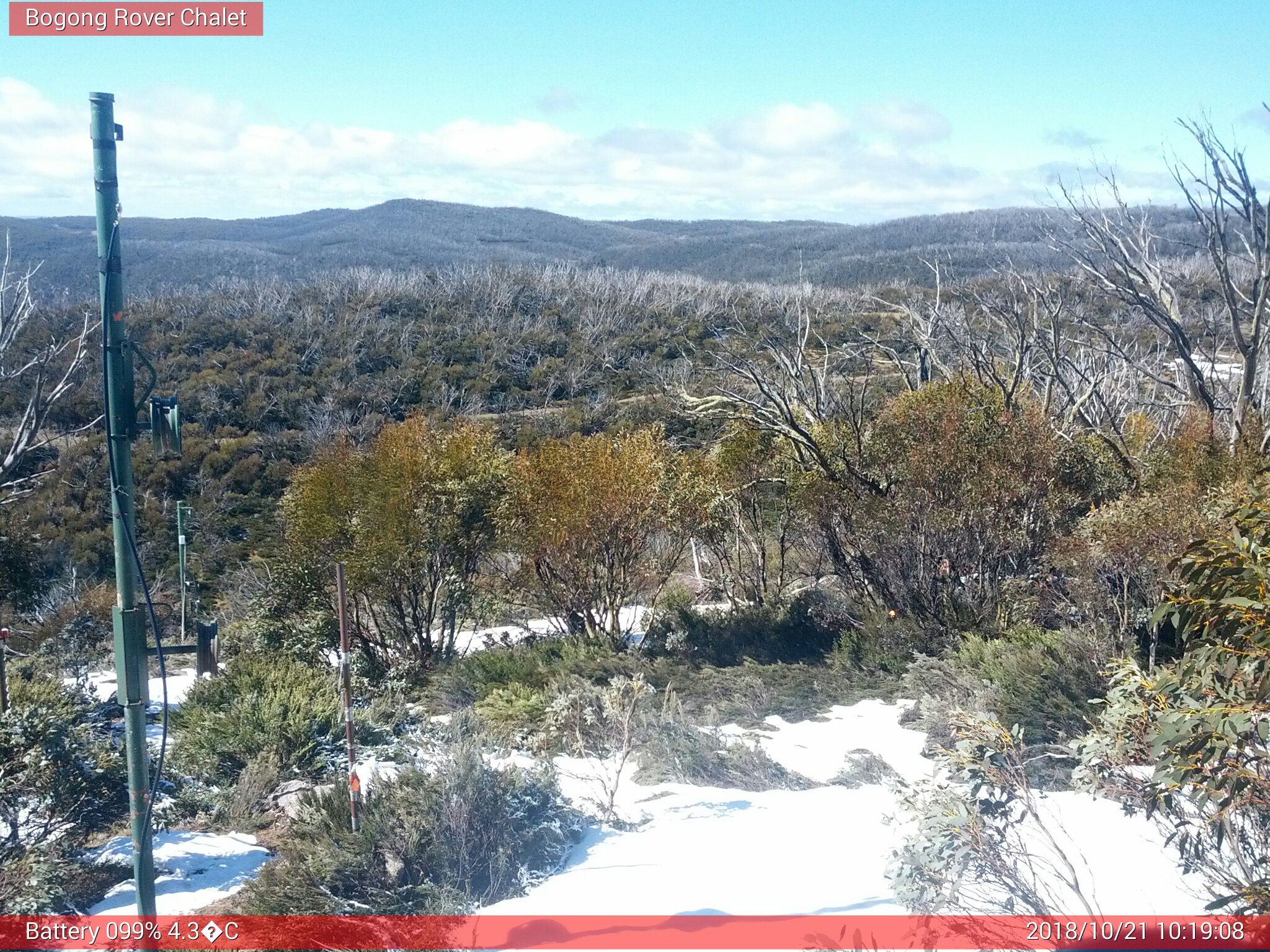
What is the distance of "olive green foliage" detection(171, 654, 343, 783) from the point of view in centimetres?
696

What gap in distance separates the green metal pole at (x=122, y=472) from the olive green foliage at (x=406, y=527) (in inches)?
315

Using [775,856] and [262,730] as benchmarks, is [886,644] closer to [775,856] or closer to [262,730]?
[775,856]

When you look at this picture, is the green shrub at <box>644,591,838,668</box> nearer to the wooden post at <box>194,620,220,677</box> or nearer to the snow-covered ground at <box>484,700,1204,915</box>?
the snow-covered ground at <box>484,700,1204,915</box>

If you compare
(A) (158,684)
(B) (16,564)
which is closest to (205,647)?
(B) (16,564)

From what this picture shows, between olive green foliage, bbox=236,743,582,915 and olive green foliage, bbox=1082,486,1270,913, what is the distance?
2887mm

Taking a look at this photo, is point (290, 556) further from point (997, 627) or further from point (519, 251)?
point (519, 251)

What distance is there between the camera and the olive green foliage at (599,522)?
38.7ft

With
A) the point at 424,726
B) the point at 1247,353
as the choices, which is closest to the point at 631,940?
the point at 424,726

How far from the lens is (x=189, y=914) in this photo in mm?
4895

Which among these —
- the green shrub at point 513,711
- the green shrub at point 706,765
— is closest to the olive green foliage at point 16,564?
the green shrub at point 513,711

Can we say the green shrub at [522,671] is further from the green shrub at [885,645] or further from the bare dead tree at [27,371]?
the bare dead tree at [27,371]

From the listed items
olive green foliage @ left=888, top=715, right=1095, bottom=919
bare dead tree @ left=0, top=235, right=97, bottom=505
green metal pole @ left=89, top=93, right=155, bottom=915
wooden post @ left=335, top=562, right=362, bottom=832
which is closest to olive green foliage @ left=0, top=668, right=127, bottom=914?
wooden post @ left=335, top=562, right=362, bottom=832

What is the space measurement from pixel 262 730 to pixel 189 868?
1.62m

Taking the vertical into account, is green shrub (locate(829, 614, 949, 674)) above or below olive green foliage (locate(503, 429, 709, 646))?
below
